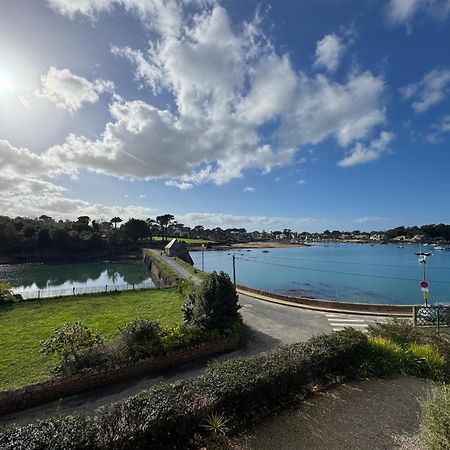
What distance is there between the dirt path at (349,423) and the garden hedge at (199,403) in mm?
398

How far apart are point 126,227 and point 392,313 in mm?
95898

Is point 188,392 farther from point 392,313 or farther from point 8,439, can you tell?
point 392,313

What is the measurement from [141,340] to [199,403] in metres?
6.93

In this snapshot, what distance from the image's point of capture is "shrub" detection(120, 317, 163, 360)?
38.1 ft

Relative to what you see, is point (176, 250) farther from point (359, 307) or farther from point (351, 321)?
point (351, 321)

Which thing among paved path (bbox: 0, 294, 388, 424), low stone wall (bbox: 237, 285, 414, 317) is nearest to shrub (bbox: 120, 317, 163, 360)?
paved path (bbox: 0, 294, 388, 424)

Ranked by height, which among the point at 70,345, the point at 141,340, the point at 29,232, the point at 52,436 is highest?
the point at 29,232

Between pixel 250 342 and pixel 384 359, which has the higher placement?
pixel 384 359

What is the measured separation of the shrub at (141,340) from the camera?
457 inches

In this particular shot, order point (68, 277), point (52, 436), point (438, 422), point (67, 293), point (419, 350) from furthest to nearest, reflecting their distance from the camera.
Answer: point (68, 277) < point (67, 293) < point (419, 350) < point (438, 422) < point (52, 436)

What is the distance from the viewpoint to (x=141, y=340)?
1208 centimetres

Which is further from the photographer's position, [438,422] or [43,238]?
[43,238]

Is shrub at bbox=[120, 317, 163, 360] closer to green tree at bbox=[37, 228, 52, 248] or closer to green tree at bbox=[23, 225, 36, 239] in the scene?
green tree at bbox=[37, 228, 52, 248]

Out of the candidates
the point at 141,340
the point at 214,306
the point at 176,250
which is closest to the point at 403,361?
the point at 214,306
